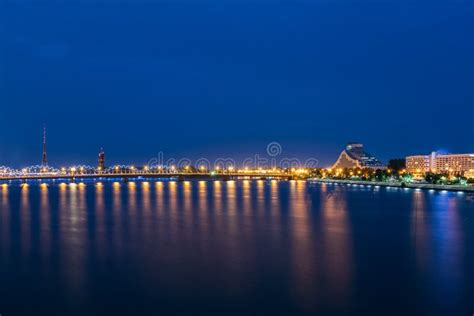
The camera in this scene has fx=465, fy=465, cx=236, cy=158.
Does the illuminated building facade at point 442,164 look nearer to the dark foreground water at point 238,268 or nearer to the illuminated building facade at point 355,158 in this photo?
the illuminated building facade at point 355,158

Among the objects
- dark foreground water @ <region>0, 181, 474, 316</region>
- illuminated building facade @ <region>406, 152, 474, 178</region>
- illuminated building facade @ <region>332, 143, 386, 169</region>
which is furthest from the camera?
illuminated building facade @ <region>332, 143, 386, 169</region>

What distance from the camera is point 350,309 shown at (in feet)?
21.3

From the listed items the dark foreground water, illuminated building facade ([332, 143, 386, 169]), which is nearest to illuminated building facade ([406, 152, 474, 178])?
illuminated building facade ([332, 143, 386, 169])

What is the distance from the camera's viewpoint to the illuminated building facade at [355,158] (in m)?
105

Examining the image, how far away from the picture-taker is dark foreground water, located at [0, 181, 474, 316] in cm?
673

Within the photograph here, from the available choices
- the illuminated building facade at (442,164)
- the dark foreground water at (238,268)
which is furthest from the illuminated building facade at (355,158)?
the dark foreground water at (238,268)

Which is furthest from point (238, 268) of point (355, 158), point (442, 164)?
point (355, 158)

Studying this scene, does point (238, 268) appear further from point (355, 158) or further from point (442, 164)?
point (355, 158)

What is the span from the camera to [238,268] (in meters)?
8.90

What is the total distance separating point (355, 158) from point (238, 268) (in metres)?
99.6

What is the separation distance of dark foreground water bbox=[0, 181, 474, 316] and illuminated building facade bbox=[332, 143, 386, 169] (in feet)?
296

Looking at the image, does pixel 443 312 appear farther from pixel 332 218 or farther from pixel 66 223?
pixel 66 223

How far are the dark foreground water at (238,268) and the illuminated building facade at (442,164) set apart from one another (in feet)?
217

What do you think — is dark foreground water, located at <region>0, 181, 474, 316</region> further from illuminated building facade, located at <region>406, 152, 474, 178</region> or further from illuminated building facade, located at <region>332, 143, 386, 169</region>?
illuminated building facade, located at <region>332, 143, 386, 169</region>
